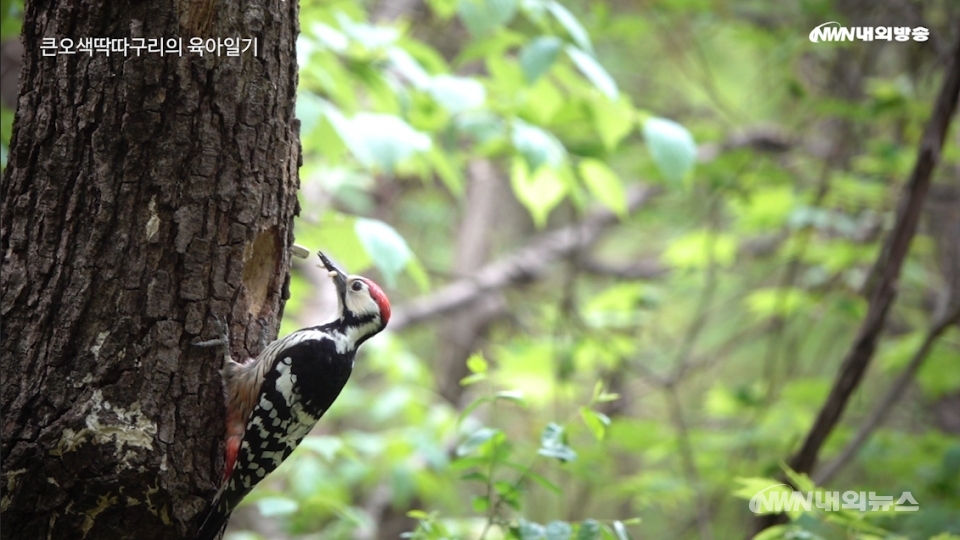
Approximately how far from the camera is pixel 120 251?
71.8 inches

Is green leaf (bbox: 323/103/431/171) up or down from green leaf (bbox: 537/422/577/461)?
up

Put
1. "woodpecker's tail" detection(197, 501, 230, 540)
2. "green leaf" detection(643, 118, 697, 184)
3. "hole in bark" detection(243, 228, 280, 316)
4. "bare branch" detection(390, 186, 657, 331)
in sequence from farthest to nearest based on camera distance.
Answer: "bare branch" detection(390, 186, 657, 331) → "green leaf" detection(643, 118, 697, 184) → "hole in bark" detection(243, 228, 280, 316) → "woodpecker's tail" detection(197, 501, 230, 540)

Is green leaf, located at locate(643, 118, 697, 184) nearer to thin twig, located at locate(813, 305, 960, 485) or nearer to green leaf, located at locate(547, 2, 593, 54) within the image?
green leaf, located at locate(547, 2, 593, 54)

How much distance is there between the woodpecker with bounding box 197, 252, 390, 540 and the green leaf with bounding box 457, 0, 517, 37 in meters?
0.96

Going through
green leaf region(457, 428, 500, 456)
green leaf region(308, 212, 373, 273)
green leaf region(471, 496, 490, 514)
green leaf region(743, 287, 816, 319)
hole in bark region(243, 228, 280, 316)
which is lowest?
green leaf region(471, 496, 490, 514)

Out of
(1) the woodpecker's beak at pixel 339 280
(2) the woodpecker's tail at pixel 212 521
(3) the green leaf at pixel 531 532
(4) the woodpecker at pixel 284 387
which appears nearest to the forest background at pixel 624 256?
(3) the green leaf at pixel 531 532

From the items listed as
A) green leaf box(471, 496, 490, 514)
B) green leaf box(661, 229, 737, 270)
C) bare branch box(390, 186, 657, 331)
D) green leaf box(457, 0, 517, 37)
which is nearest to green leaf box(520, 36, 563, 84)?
green leaf box(457, 0, 517, 37)

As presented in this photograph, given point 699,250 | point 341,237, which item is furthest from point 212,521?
point 699,250

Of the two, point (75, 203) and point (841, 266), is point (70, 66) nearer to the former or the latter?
point (75, 203)

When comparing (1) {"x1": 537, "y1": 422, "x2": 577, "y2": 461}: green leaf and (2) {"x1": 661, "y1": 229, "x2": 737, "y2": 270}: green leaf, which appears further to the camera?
(2) {"x1": 661, "y1": 229, "x2": 737, "y2": 270}: green leaf

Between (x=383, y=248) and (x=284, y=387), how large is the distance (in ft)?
1.97

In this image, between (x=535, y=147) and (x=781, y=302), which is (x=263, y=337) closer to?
(x=535, y=147)

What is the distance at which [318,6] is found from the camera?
2.93 metres

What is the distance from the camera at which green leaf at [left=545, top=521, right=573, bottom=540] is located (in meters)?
2.12
